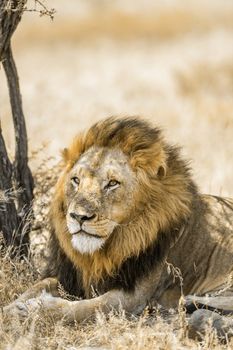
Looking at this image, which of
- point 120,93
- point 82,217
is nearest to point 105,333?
point 82,217

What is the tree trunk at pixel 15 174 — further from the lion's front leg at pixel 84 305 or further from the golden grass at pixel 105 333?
the golden grass at pixel 105 333

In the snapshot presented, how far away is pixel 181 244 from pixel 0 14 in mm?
2081

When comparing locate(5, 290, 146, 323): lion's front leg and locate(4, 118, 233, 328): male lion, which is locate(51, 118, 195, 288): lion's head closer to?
locate(4, 118, 233, 328): male lion

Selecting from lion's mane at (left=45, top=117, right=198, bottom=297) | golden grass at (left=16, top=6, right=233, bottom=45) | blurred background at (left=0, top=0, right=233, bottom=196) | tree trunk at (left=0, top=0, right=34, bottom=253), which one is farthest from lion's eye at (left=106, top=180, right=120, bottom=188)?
golden grass at (left=16, top=6, right=233, bottom=45)

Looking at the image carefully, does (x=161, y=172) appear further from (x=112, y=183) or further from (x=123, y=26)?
(x=123, y=26)

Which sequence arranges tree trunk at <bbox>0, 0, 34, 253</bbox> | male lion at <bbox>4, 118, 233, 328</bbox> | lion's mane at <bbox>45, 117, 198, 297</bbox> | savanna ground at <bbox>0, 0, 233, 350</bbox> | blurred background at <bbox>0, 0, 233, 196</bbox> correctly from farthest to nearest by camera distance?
blurred background at <bbox>0, 0, 233, 196</bbox> < tree trunk at <bbox>0, 0, 34, 253</bbox> < lion's mane at <bbox>45, 117, 198, 297</bbox> < male lion at <bbox>4, 118, 233, 328</bbox> < savanna ground at <bbox>0, 0, 233, 350</bbox>

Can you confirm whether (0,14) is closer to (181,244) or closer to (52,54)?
(181,244)

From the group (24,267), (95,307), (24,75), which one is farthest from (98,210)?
(24,75)

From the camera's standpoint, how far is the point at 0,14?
21.9ft

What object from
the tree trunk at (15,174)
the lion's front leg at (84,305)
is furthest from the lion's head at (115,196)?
the tree trunk at (15,174)

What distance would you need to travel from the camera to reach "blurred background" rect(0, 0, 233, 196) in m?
12.3

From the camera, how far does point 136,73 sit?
77.9ft

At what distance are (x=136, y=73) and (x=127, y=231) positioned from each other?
17.9m

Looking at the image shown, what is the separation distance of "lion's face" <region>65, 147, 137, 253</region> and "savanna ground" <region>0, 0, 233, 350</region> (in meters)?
0.56
